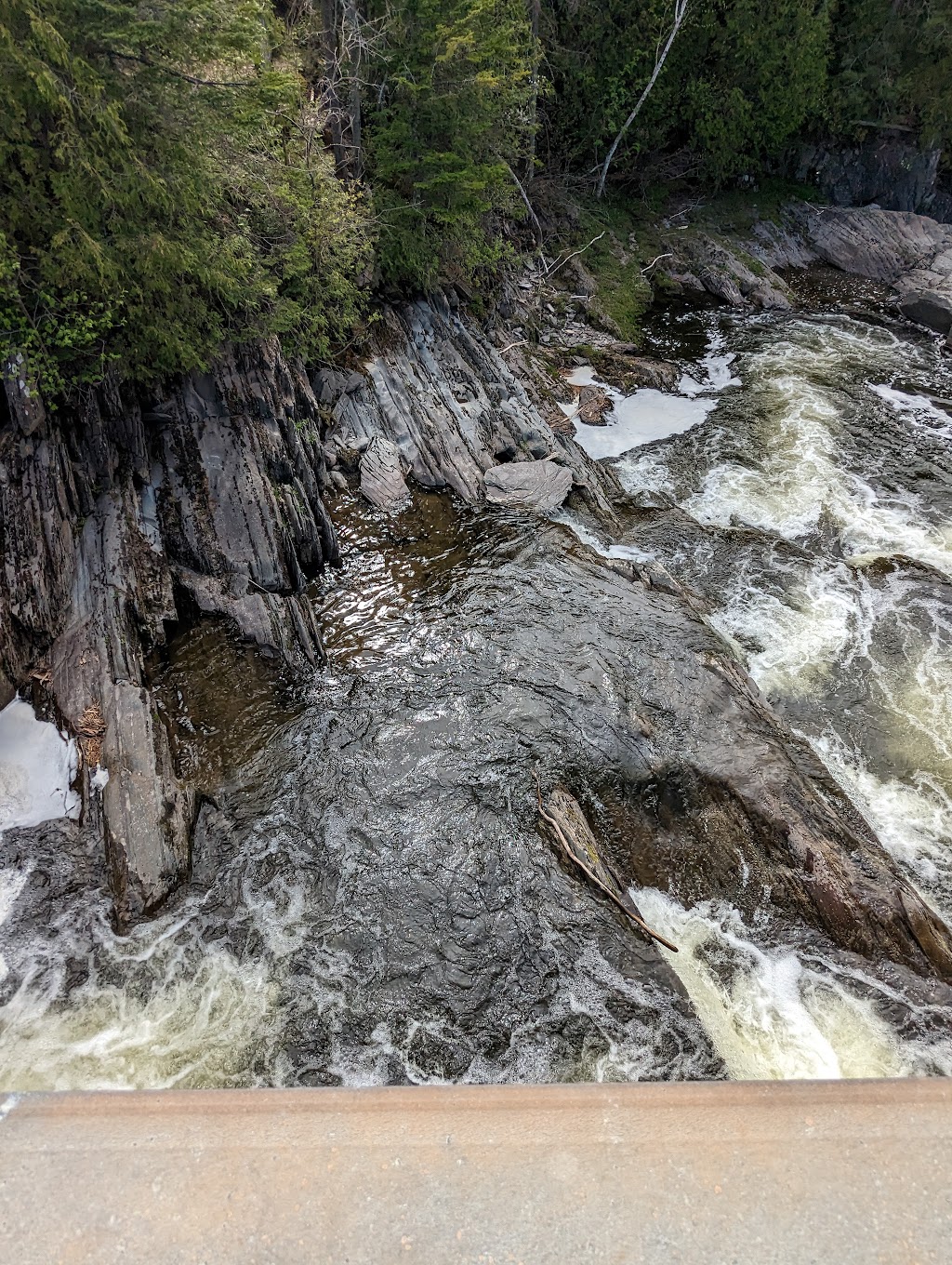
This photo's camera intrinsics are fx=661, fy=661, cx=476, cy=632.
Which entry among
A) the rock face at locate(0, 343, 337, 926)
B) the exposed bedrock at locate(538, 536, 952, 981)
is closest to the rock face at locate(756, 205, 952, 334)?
the exposed bedrock at locate(538, 536, 952, 981)

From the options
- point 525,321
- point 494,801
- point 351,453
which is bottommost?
point 494,801

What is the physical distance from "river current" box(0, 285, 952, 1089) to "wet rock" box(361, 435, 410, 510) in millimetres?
349


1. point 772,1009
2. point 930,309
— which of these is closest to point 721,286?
point 930,309

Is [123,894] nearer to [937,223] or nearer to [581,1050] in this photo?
[581,1050]

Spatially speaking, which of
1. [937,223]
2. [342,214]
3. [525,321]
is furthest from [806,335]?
[342,214]

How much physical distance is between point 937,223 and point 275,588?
32.4 metres

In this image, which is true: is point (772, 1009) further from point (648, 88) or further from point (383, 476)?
point (648, 88)

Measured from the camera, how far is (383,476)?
491 inches

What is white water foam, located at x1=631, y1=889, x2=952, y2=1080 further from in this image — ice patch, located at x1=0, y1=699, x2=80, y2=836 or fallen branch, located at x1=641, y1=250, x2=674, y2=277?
fallen branch, located at x1=641, y1=250, x2=674, y2=277

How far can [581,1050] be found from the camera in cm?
575

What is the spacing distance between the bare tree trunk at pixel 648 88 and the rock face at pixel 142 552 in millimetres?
19254

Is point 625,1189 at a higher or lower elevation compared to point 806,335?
lower

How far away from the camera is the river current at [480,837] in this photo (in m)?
5.79

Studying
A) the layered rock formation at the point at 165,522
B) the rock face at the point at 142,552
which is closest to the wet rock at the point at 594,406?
the layered rock formation at the point at 165,522
